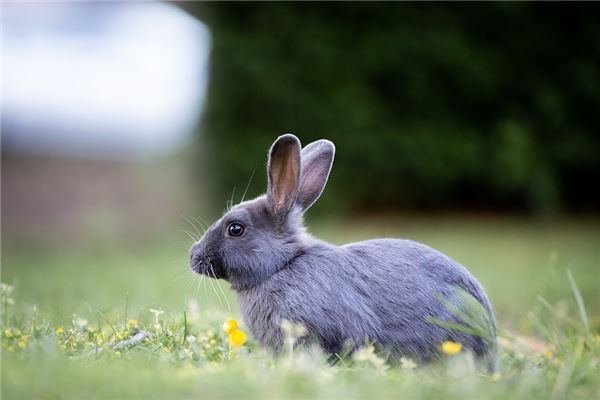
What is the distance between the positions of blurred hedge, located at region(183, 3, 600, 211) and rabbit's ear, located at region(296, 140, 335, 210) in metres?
9.95

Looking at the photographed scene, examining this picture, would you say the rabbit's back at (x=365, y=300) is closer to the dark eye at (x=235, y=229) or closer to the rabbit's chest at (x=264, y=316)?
the rabbit's chest at (x=264, y=316)

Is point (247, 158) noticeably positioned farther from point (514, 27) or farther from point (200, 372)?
point (200, 372)

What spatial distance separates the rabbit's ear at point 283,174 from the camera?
3766mm

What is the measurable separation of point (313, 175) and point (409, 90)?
11230 millimetres

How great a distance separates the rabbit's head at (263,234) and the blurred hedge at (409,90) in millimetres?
10096

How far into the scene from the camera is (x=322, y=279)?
3691 millimetres

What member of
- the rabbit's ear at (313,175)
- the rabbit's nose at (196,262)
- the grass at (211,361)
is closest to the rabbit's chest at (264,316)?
the grass at (211,361)

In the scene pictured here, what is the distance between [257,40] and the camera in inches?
560

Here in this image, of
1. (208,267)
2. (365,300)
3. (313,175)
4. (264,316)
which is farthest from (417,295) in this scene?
(208,267)

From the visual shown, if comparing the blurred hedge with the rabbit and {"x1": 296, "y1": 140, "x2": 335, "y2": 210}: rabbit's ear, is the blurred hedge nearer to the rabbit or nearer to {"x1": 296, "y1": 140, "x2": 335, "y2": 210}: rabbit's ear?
{"x1": 296, "y1": 140, "x2": 335, "y2": 210}: rabbit's ear

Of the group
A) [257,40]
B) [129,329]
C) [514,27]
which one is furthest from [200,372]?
[514,27]

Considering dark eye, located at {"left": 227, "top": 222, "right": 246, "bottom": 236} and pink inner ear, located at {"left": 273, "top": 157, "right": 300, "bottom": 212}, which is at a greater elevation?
pink inner ear, located at {"left": 273, "top": 157, "right": 300, "bottom": 212}

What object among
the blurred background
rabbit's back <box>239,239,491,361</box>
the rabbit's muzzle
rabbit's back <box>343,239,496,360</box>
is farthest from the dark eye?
the blurred background

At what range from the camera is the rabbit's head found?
12.5 feet
